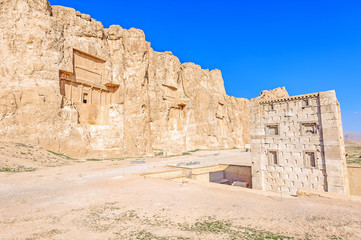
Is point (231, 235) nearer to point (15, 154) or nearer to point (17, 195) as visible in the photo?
point (17, 195)

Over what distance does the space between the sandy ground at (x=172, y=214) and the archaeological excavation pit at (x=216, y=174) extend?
18.5 ft

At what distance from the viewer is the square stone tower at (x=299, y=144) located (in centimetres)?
1041

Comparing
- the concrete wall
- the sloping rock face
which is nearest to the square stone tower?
the concrete wall

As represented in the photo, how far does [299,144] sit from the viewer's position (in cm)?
1131

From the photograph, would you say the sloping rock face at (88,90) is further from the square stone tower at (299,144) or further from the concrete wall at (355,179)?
the concrete wall at (355,179)

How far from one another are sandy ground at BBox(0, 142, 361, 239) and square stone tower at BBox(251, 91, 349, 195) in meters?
4.14

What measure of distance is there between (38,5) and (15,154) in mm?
17130

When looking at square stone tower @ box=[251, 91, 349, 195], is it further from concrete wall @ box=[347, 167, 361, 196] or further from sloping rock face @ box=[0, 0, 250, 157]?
sloping rock face @ box=[0, 0, 250, 157]

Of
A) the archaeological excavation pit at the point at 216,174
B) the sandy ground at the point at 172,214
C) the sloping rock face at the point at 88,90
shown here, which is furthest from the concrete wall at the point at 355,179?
the sloping rock face at the point at 88,90

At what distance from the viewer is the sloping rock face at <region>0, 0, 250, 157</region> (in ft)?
73.4

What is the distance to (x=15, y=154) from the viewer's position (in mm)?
17688

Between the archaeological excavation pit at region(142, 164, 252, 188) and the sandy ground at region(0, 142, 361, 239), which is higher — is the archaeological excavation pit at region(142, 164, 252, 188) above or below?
below

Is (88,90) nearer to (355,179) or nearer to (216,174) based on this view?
(216,174)

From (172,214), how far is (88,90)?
26.9 metres
